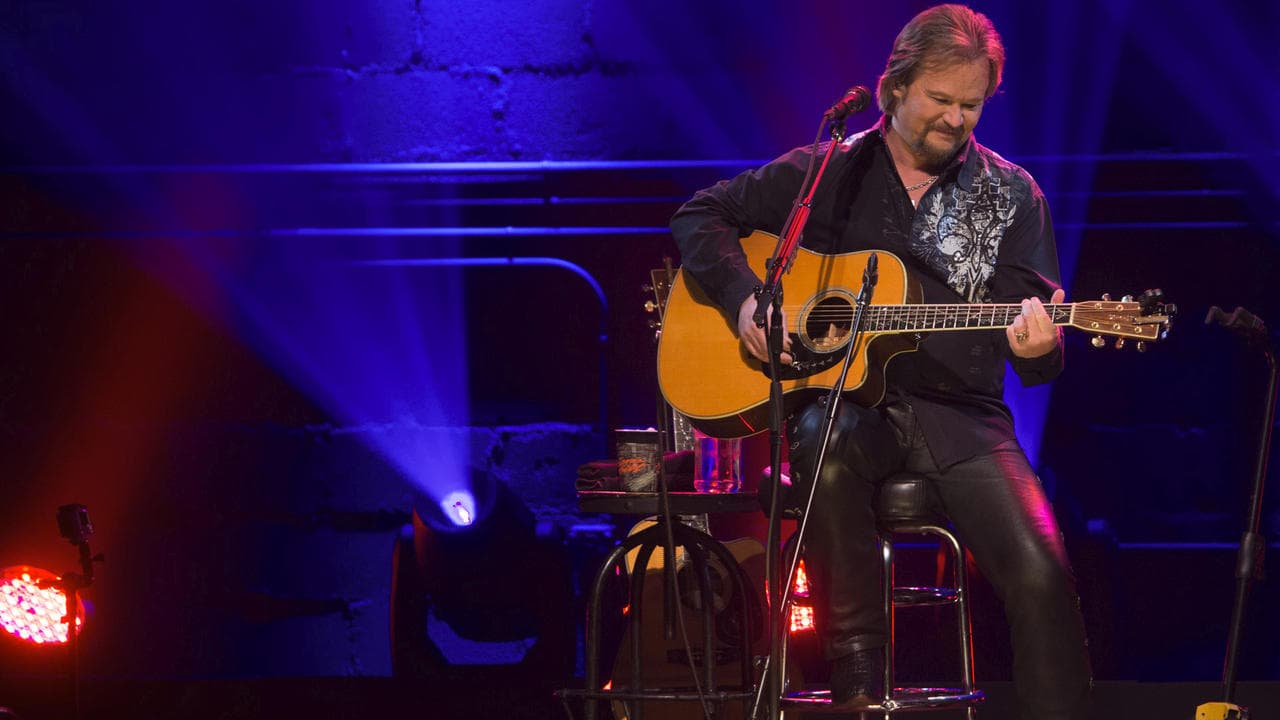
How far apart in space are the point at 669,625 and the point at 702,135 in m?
2.28

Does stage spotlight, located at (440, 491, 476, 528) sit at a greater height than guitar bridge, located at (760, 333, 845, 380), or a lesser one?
lesser

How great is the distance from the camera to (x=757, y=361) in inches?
116

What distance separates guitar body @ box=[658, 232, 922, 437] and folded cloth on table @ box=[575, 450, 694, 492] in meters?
0.22

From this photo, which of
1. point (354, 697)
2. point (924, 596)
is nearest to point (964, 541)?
point (924, 596)

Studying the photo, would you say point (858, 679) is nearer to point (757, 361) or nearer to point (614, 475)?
point (757, 361)

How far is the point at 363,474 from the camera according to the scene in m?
4.78

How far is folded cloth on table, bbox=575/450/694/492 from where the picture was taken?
320 cm

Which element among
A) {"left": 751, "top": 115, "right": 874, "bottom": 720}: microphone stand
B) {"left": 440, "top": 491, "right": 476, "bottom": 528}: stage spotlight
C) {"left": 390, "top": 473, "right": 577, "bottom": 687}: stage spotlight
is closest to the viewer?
{"left": 751, "top": 115, "right": 874, "bottom": 720}: microphone stand

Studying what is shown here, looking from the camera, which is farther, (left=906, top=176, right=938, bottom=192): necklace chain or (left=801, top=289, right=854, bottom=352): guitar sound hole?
(left=906, top=176, right=938, bottom=192): necklace chain

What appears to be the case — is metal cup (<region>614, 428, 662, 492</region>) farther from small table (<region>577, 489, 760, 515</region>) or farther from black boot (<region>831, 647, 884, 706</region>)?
black boot (<region>831, 647, 884, 706</region>)

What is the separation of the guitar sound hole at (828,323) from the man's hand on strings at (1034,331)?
1.25ft

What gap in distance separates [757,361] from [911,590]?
652mm

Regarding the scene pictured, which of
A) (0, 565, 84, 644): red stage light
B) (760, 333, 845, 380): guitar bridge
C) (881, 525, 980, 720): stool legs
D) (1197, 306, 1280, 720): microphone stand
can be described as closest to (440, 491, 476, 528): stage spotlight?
(0, 565, 84, 644): red stage light

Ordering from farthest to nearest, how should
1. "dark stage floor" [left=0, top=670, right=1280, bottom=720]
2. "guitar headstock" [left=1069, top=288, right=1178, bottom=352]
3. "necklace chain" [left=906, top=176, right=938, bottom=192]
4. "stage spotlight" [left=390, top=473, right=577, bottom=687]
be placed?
"stage spotlight" [left=390, top=473, right=577, bottom=687] < "dark stage floor" [left=0, top=670, right=1280, bottom=720] < "necklace chain" [left=906, top=176, right=938, bottom=192] < "guitar headstock" [left=1069, top=288, right=1178, bottom=352]
